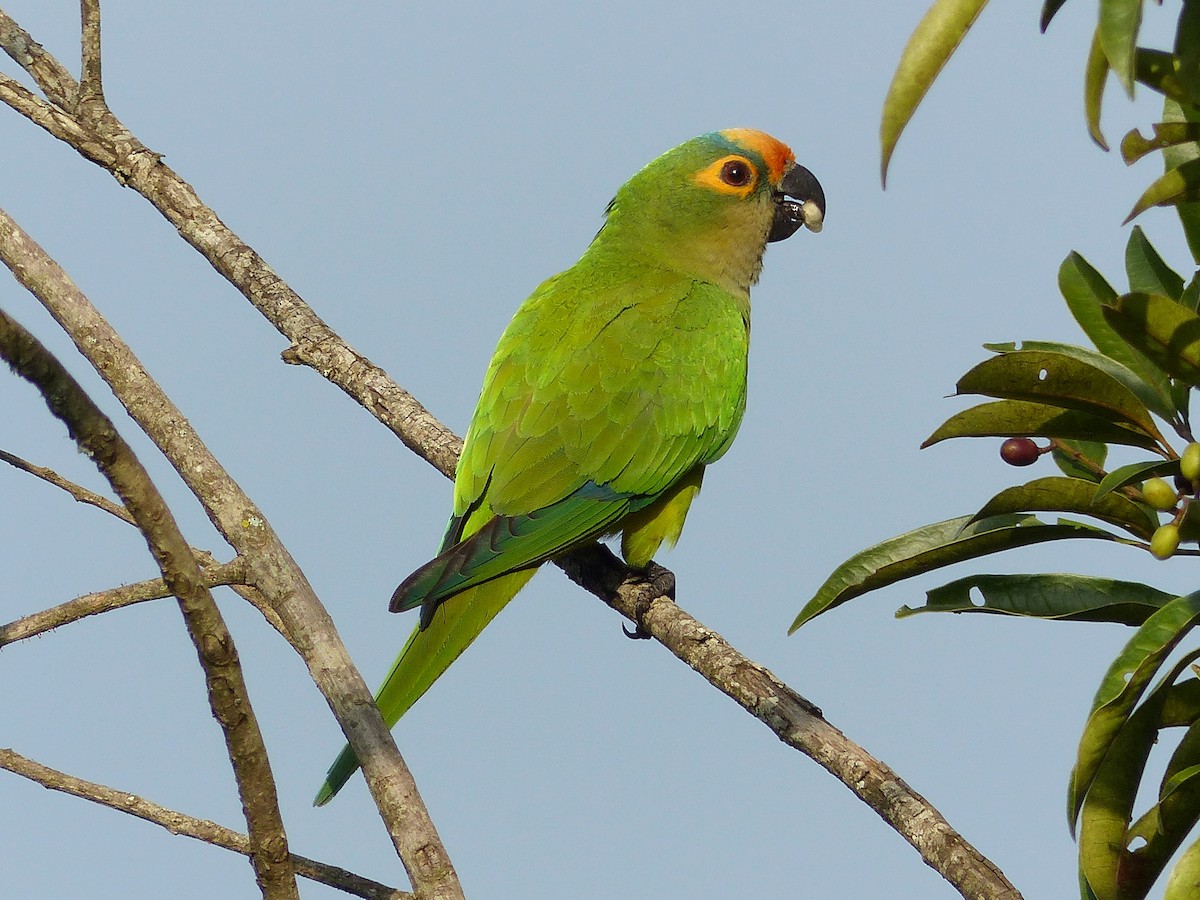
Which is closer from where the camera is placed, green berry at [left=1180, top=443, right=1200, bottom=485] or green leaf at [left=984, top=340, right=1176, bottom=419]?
green berry at [left=1180, top=443, right=1200, bottom=485]

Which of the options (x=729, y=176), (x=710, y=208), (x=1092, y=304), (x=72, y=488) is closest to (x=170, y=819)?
(x=72, y=488)

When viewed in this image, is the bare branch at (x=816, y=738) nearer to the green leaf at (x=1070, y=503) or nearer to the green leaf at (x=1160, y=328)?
the green leaf at (x=1070, y=503)

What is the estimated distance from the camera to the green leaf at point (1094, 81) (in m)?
1.74

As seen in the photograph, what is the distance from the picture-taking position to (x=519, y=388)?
4.06 meters

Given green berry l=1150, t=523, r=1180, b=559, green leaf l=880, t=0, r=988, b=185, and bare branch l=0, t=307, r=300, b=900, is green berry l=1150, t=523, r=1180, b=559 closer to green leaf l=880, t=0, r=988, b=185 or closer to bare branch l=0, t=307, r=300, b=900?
green leaf l=880, t=0, r=988, b=185

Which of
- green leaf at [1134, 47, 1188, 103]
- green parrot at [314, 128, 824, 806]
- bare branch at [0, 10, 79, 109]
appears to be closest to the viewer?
green leaf at [1134, 47, 1188, 103]

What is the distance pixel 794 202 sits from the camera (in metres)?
5.17

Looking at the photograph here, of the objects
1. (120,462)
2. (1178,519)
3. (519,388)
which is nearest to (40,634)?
(120,462)

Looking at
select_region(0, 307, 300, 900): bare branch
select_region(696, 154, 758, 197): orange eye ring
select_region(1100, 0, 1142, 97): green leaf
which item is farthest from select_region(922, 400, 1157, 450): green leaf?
select_region(696, 154, 758, 197): orange eye ring

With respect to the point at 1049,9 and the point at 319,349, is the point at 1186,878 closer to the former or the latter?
the point at 1049,9

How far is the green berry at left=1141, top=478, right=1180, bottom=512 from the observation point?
2035mm

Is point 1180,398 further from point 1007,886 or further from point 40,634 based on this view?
point 40,634

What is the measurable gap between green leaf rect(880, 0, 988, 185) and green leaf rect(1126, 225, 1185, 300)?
0.94 meters

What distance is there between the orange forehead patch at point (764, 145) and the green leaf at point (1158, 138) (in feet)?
10.4
